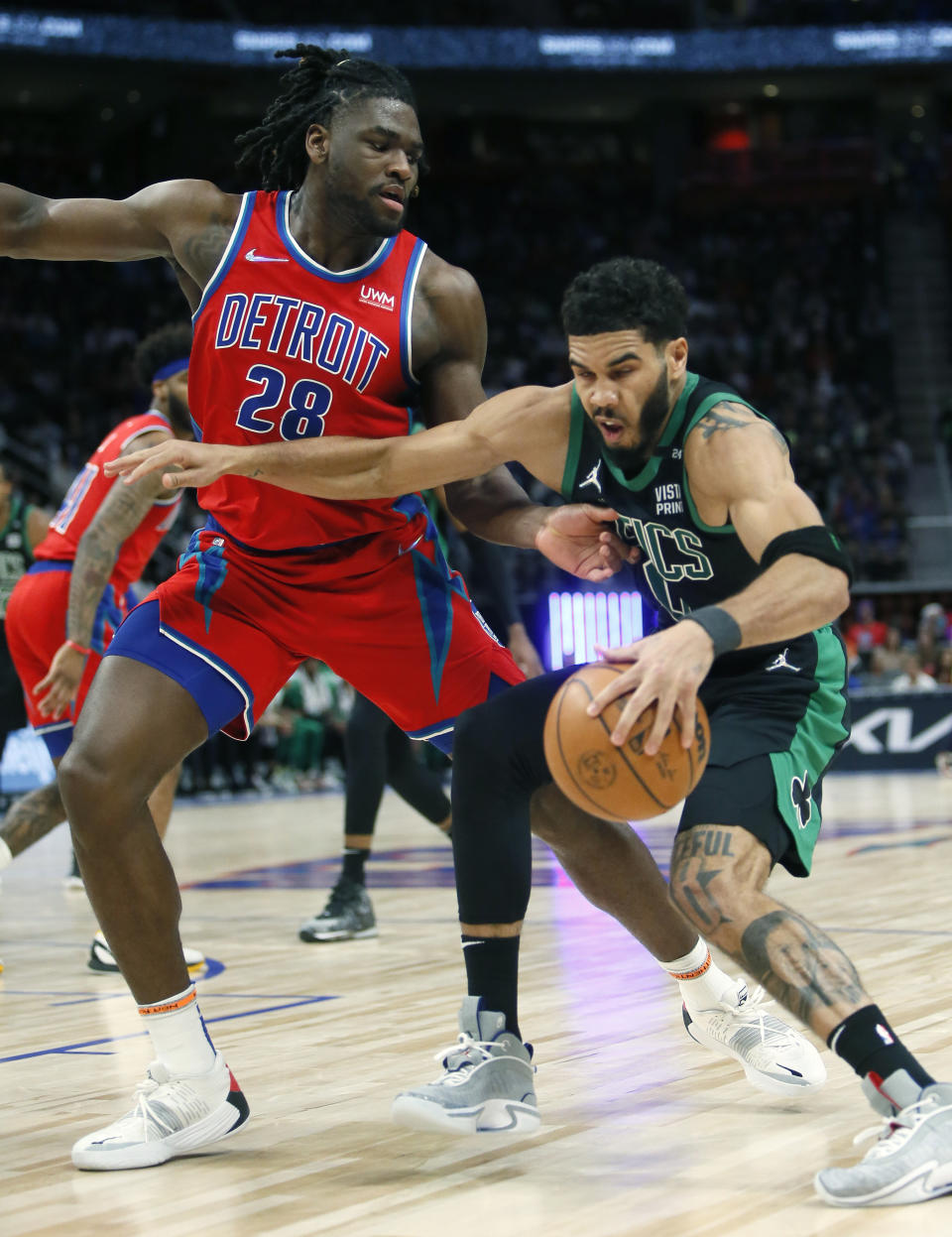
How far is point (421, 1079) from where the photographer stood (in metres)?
3.60

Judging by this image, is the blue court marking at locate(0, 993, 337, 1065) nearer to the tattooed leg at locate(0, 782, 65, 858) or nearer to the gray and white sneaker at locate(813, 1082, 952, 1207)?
the tattooed leg at locate(0, 782, 65, 858)

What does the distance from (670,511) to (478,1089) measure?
119 centimetres

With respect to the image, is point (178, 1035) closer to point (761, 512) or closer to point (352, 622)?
point (352, 622)

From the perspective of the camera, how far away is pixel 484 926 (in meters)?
3.11

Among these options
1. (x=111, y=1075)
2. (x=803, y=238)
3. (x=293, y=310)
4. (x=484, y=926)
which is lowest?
(x=111, y=1075)

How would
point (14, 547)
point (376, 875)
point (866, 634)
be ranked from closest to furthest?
1. point (14, 547)
2. point (376, 875)
3. point (866, 634)

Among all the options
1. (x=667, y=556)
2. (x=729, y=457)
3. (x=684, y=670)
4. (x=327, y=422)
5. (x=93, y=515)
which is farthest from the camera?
(x=93, y=515)

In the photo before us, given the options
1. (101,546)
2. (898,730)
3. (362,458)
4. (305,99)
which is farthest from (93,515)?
(898,730)

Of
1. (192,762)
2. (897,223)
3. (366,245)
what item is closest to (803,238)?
(897,223)

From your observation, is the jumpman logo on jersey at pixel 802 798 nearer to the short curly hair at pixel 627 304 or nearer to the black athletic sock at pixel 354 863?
the short curly hair at pixel 627 304

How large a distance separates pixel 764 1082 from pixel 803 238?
2476 centimetres

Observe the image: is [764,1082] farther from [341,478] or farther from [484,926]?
[341,478]

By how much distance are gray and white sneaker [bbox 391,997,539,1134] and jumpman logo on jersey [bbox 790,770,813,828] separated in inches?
27.9

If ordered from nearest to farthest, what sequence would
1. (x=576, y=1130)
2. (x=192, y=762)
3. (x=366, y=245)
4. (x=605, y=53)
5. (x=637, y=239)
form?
(x=576, y=1130) → (x=366, y=245) → (x=192, y=762) → (x=605, y=53) → (x=637, y=239)
